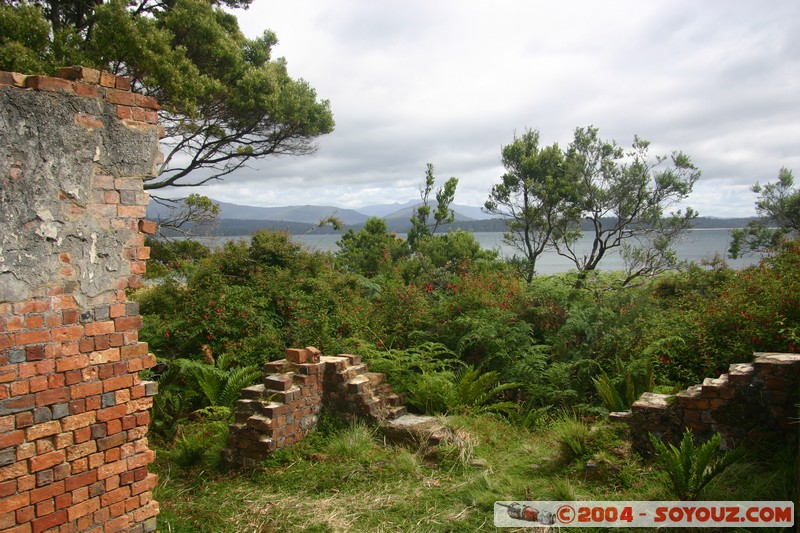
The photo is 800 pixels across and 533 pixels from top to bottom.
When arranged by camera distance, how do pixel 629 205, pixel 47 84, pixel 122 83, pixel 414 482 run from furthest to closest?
1. pixel 629 205
2. pixel 414 482
3. pixel 122 83
4. pixel 47 84

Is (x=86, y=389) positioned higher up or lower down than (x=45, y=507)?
higher up

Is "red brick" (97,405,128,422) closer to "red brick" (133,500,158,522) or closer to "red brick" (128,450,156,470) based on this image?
"red brick" (128,450,156,470)

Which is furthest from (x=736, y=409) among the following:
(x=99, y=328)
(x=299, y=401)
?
(x=99, y=328)

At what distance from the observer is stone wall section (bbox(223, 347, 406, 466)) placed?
19.9ft

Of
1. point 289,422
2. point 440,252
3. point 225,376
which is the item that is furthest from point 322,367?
point 440,252

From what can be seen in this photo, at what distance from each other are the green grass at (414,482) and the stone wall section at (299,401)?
8.2 inches

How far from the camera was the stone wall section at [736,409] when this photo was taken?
4824mm

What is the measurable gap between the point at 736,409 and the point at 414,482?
3.24 meters

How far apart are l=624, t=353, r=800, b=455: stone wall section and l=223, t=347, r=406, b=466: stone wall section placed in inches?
121

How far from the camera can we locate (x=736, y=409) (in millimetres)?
5066

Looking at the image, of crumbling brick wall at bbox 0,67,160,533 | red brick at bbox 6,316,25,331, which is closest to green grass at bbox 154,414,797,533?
crumbling brick wall at bbox 0,67,160,533

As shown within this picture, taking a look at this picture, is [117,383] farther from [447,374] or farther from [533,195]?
[533,195]

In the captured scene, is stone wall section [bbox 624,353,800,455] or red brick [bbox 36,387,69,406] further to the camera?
stone wall section [bbox 624,353,800,455]

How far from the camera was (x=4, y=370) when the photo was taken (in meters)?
3.29
